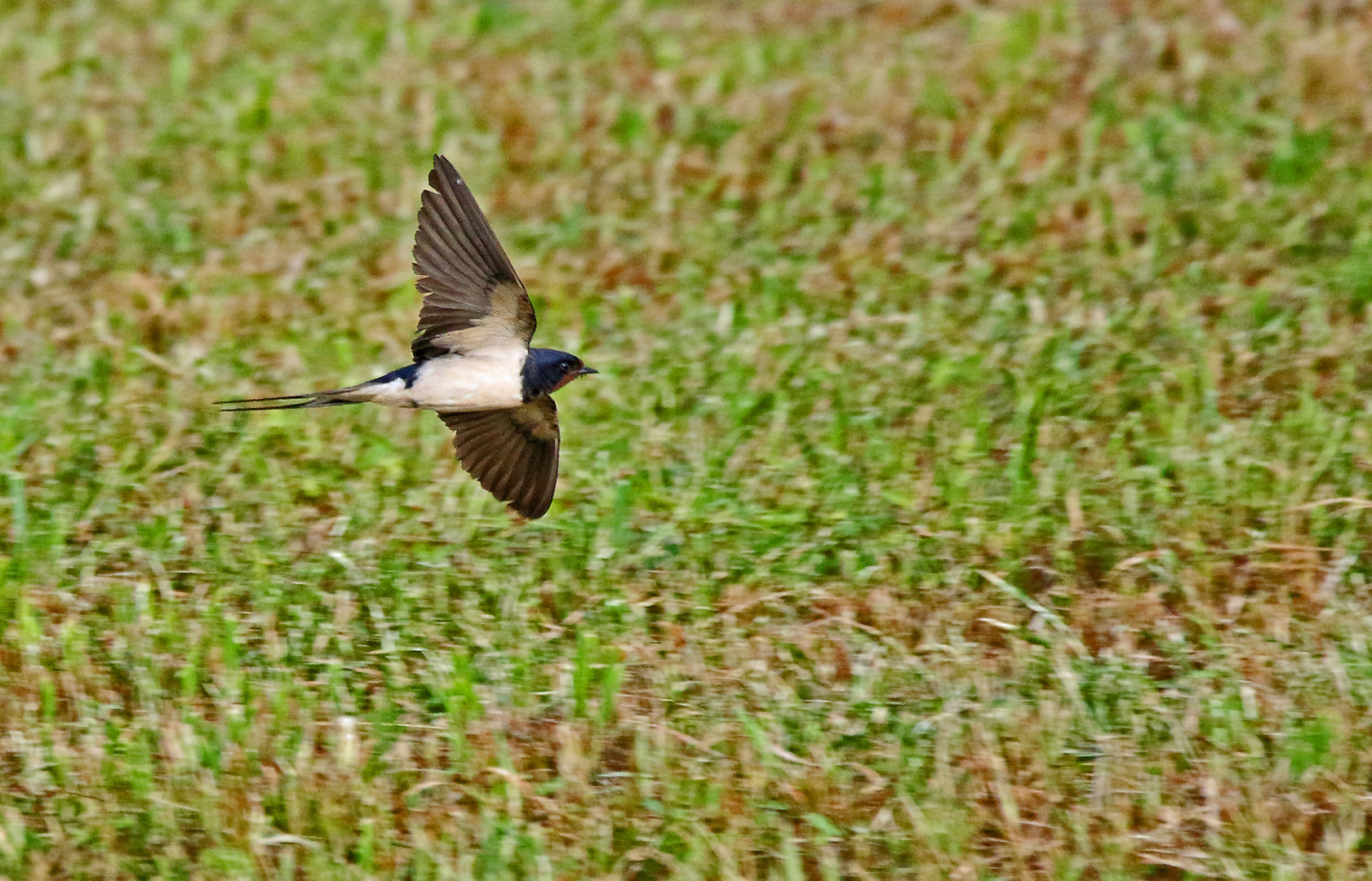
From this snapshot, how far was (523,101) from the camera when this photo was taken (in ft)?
27.2

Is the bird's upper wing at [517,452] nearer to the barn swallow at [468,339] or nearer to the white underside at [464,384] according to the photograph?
the barn swallow at [468,339]

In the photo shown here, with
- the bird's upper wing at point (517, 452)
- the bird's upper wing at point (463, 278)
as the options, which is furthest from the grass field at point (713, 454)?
the bird's upper wing at point (463, 278)

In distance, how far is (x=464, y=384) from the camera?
16.0ft

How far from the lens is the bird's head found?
16.2ft

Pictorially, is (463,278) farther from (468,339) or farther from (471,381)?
(471,381)

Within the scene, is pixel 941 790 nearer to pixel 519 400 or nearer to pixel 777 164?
pixel 519 400

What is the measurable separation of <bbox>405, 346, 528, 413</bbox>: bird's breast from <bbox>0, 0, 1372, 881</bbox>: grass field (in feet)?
1.79

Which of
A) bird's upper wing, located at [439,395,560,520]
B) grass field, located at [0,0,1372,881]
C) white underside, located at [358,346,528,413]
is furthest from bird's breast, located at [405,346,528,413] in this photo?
grass field, located at [0,0,1372,881]

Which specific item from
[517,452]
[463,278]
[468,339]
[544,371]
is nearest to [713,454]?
[517,452]

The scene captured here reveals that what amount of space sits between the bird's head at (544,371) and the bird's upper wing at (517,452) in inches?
3.6

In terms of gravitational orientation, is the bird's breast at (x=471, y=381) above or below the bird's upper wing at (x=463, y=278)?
below

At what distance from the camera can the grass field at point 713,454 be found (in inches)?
167

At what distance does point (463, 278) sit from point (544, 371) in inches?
13.4

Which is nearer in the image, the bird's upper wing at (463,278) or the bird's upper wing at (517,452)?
the bird's upper wing at (463,278)
